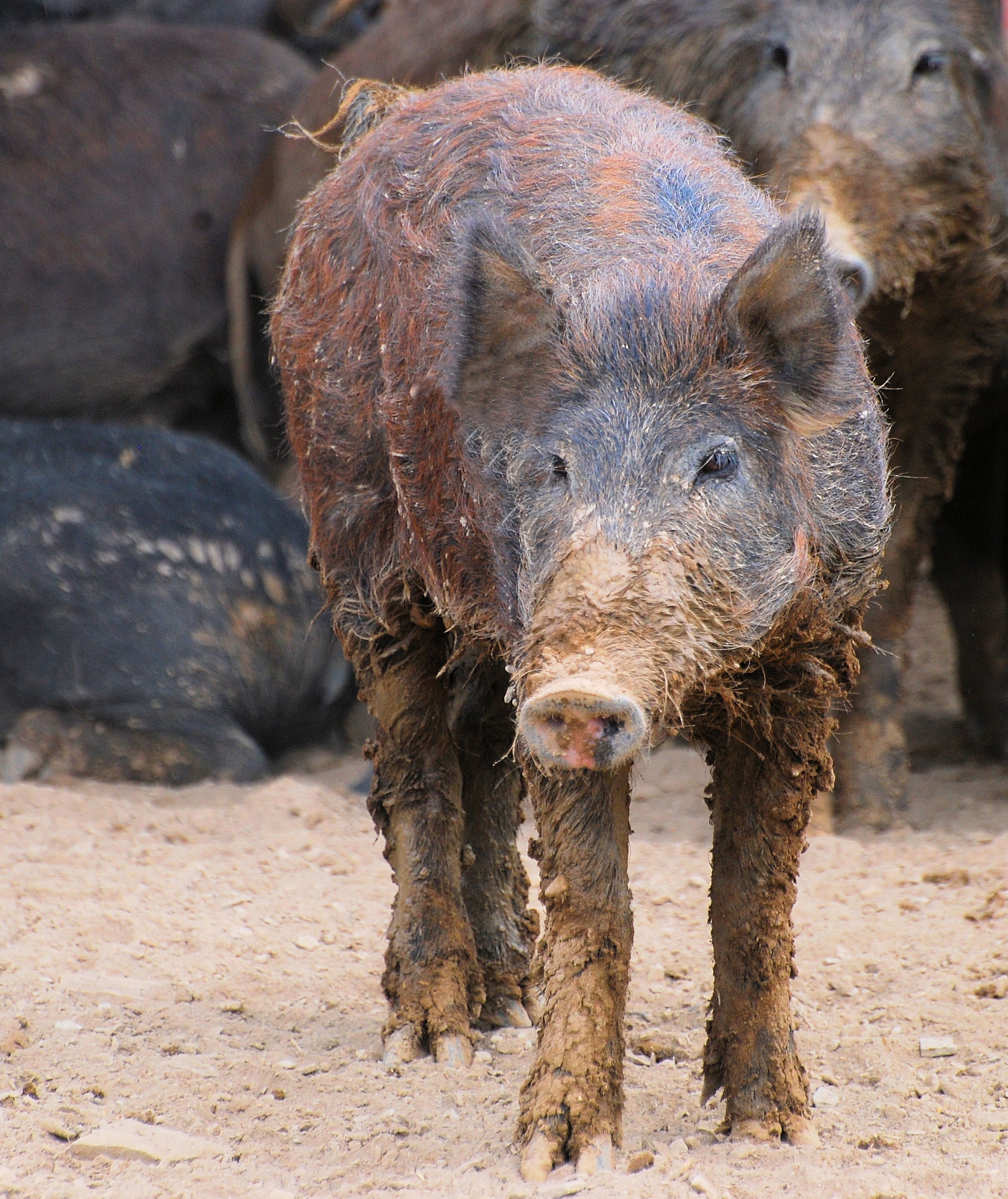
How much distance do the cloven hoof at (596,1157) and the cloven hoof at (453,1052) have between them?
2.38ft

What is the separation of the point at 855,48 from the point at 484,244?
9.00ft

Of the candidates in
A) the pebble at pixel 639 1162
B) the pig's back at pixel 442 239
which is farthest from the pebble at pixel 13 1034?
the pebble at pixel 639 1162

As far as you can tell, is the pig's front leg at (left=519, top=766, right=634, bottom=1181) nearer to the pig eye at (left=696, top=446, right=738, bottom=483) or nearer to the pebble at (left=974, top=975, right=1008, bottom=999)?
the pig eye at (left=696, top=446, right=738, bottom=483)

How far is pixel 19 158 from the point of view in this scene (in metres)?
7.54

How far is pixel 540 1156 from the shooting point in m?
2.82

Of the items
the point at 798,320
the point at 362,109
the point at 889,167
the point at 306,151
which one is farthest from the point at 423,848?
the point at 306,151

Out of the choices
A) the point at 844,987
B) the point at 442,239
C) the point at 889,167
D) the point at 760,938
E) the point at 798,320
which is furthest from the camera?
the point at 889,167

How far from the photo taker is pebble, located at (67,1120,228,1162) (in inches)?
114

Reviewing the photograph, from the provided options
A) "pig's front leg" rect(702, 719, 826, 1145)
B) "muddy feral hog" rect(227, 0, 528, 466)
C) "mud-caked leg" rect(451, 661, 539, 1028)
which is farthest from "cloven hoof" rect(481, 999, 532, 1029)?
"muddy feral hog" rect(227, 0, 528, 466)

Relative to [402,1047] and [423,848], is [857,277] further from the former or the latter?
[402,1047]

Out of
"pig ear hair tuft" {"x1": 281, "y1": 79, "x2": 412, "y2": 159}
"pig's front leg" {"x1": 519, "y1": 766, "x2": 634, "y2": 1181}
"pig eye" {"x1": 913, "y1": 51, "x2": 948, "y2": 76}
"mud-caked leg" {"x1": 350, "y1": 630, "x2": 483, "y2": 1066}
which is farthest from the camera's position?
"pig eye" {"x1": 913, "y1": 51, "x2": 948, "y2": 76}

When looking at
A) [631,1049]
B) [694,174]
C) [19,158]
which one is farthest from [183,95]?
[631,1049]

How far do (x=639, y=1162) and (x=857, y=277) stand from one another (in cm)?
245

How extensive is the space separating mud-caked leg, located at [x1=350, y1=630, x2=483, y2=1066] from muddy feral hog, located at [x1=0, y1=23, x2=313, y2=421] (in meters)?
4.39
